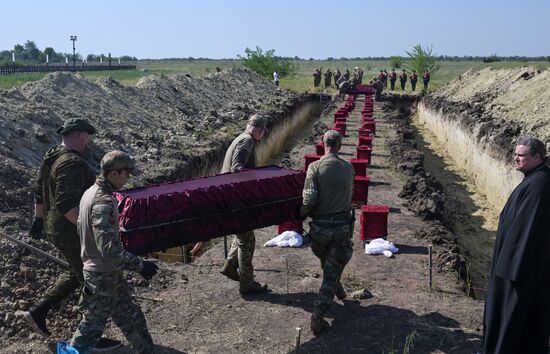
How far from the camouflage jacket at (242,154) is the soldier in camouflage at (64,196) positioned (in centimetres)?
201

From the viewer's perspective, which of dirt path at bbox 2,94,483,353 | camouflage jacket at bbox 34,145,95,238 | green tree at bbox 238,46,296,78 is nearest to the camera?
camouflage jacket at bbox 34,145,95,238

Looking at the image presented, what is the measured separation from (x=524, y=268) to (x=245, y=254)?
11.1 ft

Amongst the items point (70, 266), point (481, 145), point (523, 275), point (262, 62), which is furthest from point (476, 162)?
point (262, 62)

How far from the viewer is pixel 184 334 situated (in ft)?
21.9

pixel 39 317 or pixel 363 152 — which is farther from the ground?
pixel 363 152

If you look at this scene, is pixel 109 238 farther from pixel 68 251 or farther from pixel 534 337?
pixel 534 337

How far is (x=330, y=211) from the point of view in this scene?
6.49 meters

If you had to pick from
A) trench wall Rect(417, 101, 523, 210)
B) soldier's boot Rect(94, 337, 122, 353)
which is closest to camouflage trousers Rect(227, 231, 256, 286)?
soldier's boot Rect(94, 337, 122, 353)

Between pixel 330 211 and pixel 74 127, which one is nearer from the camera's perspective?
pixel 74 127

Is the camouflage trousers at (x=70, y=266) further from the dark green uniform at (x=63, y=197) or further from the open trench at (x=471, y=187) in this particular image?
the open trench at (x=471, y=187)

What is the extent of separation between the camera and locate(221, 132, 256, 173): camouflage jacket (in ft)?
23.8

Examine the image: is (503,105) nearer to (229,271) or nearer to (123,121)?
(123,121)

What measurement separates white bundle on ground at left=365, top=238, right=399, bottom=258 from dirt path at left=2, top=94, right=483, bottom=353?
5.5 inches

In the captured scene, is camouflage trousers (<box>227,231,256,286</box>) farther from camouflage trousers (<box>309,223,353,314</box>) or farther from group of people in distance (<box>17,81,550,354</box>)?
group of people in distance (<box>17,81,550,354</box>)
